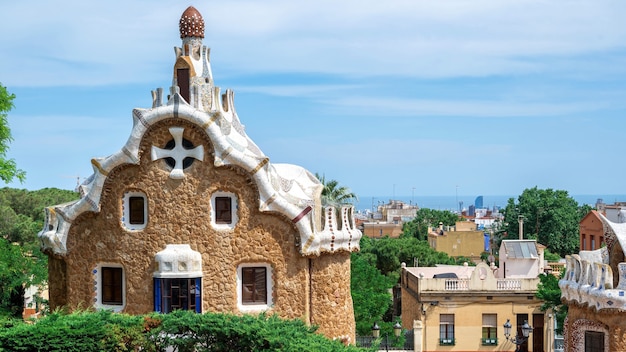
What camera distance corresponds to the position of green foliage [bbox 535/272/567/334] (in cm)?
3428

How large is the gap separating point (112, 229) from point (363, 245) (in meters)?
36.8

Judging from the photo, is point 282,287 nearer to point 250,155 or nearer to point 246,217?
point 246,217

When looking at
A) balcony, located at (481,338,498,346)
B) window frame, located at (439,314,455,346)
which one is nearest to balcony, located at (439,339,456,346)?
window frame, located at (439,314,455,346)

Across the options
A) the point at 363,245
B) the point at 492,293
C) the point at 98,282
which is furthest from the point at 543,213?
the point at 98,282

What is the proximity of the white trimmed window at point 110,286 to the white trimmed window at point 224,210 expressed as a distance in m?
3.09

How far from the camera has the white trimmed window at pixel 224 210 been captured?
2484 cm

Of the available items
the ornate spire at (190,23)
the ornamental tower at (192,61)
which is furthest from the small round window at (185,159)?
the ornate spire at (190,23)

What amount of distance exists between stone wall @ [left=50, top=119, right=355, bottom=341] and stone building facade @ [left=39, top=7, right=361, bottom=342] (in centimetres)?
3

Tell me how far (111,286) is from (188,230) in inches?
116

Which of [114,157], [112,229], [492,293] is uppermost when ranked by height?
[114,157]

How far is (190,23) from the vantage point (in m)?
27.0

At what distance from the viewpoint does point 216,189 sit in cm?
2470

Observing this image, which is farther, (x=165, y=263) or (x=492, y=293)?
(x=492, y=293)

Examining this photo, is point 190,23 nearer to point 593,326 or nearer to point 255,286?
point 255,286
